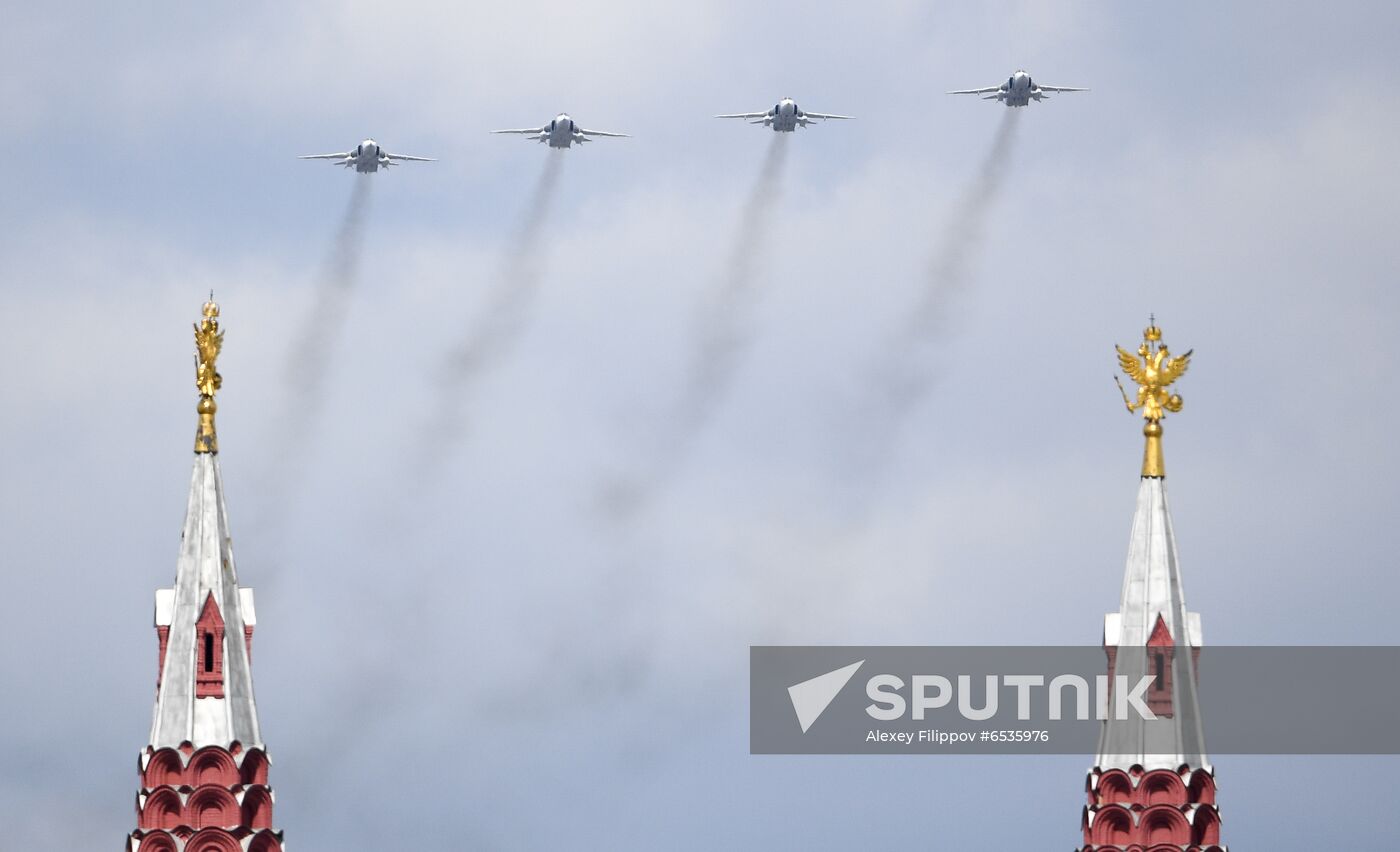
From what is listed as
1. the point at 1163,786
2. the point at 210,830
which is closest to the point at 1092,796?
the point at 1163,786

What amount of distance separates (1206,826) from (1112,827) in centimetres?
379

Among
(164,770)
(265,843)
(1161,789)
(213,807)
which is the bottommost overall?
(265,843)

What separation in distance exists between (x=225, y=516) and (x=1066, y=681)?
3644cm

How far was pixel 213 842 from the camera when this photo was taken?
17212 centimetres

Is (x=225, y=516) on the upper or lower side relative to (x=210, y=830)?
Answer: upper

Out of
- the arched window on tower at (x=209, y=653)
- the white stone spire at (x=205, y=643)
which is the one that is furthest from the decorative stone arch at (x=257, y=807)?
the arched window on tower at (x=209, y=653)

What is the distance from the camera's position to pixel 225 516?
7032 inches

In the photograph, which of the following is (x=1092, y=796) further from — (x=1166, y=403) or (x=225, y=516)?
(x=225, y=516)

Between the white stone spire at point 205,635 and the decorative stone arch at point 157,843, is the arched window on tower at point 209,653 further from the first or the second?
the decorative stone arch at point 157,843

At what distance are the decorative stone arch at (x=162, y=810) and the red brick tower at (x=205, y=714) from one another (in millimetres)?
41

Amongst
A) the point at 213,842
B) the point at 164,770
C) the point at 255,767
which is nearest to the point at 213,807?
the point at 213,842

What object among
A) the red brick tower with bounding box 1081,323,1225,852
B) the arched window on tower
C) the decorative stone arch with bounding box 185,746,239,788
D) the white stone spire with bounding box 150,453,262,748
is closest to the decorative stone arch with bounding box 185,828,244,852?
the decorative stone arch with bounding box 185,746,239,788

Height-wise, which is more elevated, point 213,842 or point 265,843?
point 265,843

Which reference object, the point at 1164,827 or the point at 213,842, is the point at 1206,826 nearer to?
the point at 1164,827
